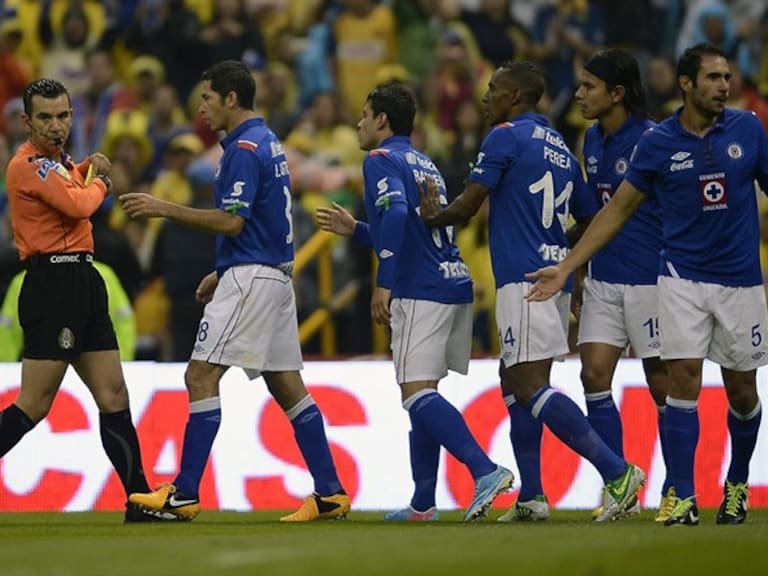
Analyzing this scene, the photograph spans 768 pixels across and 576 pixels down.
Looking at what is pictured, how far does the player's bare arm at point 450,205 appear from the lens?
396 inches

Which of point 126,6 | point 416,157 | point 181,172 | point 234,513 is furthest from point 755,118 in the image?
point 126,6

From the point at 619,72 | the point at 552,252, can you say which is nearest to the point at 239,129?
the point at 552,252

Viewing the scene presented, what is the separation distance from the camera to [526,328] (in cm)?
→ 995

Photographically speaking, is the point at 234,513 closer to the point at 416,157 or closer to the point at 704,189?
the point at 416,157

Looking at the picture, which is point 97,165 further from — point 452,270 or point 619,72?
point 619,72

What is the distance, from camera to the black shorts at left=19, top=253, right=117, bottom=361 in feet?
33.2

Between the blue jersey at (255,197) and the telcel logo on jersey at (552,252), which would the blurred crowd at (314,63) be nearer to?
the blue jersey at (255,197)

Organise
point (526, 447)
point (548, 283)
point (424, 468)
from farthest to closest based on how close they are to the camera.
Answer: point (424, 468), point (526, 447), point (548, 283)

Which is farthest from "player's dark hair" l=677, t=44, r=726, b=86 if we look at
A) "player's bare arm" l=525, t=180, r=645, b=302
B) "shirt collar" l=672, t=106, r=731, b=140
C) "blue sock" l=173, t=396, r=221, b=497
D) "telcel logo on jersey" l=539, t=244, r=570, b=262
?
"blue sock" l=173, t=396, r=221, b=497

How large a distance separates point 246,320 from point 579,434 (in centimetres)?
194

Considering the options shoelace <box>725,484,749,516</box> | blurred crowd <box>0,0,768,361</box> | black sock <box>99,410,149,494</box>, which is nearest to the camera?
shoelace <box>725,484,749,516</box>

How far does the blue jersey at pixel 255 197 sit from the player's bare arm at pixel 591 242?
1.60m

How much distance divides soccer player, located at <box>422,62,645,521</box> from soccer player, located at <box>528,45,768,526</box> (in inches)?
19.8

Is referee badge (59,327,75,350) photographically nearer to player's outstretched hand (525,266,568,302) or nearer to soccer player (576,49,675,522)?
player's outstretched hand (525,266,568,302)
